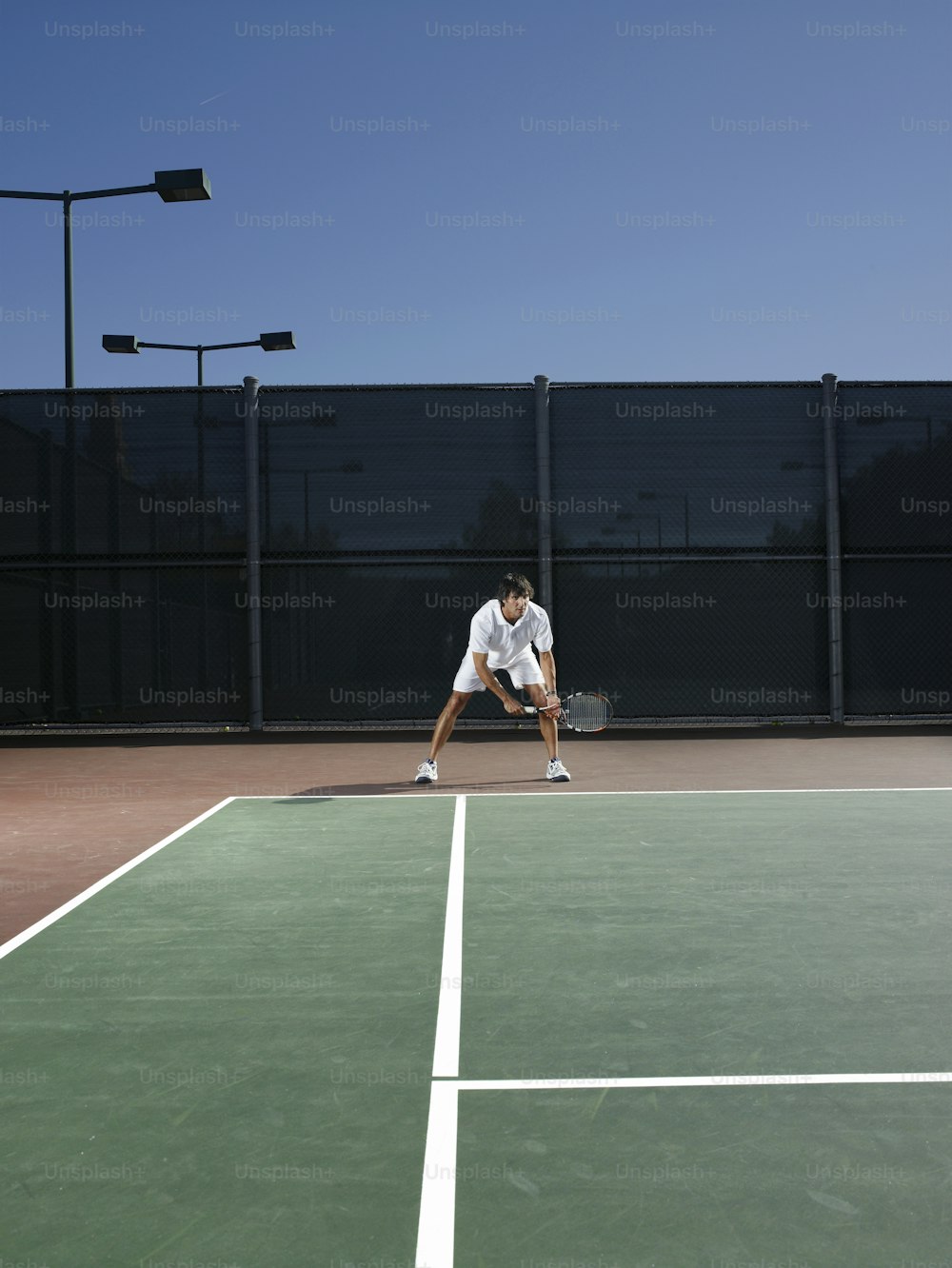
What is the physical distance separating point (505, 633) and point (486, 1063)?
5.97 metres

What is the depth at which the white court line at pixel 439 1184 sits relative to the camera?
2342 mm

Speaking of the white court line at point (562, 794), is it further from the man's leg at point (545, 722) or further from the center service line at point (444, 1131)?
the center service line at point (444, 1131)

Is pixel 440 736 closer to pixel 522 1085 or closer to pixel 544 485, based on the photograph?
pixel 544 485

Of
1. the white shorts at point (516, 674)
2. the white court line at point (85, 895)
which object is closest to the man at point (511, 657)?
the white shorts at point (516, 674)

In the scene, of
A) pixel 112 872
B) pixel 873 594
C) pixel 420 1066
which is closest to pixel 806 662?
pixel 873 594

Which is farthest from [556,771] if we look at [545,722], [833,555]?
[833,555]

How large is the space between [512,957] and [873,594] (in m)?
9.94

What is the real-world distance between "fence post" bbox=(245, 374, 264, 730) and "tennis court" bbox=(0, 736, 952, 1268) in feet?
22.5

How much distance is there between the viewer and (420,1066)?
3311 mm

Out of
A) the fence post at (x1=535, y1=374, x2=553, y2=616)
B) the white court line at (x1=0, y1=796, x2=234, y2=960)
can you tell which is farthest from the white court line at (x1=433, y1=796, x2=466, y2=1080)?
the fence post at (x1=535, y1=374, x2=553, y2=616)

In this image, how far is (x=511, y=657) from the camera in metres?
9.28

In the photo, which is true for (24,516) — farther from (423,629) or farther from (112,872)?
(112,872)

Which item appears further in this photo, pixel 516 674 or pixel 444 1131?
pixel 516 674

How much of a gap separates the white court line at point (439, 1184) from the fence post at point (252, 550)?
10163 mm
